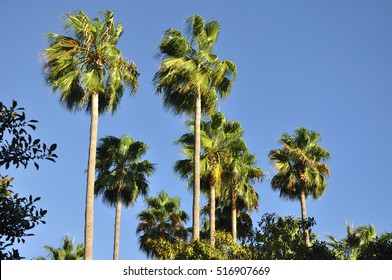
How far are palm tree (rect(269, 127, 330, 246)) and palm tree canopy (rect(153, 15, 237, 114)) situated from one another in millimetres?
9130

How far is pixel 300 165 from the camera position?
32.3m

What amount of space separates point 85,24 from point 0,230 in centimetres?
1531

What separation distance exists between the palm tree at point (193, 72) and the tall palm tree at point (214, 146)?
3282 millimetres

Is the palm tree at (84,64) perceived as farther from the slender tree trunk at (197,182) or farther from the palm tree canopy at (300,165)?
the palm tree canopy at (300,165)

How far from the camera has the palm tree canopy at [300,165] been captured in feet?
105

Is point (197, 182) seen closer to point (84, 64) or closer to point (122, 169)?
point (84, 64)

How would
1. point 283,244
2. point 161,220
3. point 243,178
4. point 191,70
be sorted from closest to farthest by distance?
point 283,244, point 191,70, point 243,178, point 161,220

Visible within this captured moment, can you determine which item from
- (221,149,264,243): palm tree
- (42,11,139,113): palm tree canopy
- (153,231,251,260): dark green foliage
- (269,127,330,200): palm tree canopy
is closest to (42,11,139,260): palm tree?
(42,11,139,113): palm tree canopy

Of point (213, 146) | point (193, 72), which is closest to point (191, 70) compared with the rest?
point (193, 72)

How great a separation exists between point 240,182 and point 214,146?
11.8 ft

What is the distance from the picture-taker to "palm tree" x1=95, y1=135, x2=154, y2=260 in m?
30.9

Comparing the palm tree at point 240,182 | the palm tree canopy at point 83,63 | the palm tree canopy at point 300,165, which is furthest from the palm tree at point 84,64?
the palm tree canopy at point 300,165

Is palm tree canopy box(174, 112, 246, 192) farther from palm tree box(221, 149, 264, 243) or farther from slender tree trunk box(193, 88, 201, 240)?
slender tree trunk box(193, 88, 201, 240)

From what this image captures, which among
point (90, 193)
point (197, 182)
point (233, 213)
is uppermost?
point (233, 213)
